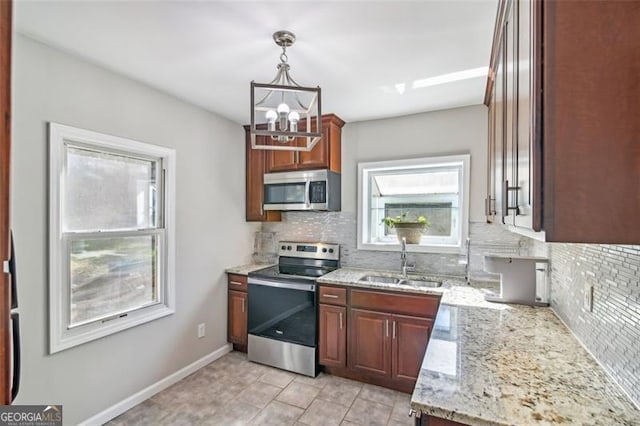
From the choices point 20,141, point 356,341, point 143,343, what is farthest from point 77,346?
point 356,341

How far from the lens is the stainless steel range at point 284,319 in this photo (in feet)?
9.26

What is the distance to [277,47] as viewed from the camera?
1867mm

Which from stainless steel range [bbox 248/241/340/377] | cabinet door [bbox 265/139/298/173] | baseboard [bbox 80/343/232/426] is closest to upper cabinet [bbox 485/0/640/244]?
stainless steel range [bbox 248/241/340/377]

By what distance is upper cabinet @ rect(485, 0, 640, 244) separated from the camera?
0.73 m

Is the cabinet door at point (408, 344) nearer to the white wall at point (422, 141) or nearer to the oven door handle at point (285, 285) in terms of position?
the oven door handle at point (285, 285)

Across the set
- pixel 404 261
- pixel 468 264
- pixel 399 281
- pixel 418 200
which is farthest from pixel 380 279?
pixel 418 200

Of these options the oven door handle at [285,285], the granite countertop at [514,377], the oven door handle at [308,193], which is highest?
the oven door handle at [308,193]

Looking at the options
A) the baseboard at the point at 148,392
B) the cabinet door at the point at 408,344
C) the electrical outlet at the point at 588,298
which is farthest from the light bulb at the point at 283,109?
the baseboard at the point at 148,392

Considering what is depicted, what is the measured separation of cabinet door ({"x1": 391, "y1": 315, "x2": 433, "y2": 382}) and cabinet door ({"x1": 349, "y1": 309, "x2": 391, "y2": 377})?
0.17ft

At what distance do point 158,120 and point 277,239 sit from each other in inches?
71.6

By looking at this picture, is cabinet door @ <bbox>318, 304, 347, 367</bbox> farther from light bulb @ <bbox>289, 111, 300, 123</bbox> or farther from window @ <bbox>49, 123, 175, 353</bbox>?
light bulb @ <bbox>289, 111, 300, 123</bbox>

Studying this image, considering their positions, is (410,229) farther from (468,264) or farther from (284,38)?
(284,38)

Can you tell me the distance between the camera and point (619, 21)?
28.8 inches

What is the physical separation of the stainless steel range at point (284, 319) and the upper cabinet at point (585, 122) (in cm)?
226
